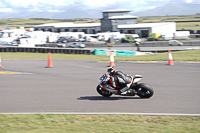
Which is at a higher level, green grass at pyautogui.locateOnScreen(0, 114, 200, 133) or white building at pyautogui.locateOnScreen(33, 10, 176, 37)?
white building at pyautogui.locateOnScreen(33, 10, 176, 37)

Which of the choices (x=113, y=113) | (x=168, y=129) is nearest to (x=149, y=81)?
(x=113, y=113)

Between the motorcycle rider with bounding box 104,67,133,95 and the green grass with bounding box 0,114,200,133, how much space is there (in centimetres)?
226

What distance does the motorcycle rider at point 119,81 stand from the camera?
10.0 meters

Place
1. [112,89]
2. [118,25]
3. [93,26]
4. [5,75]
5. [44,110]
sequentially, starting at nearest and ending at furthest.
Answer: [44,110], [112,89], [5,75], [118,25], [93,26]

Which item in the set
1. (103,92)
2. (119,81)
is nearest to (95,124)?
(119,81)

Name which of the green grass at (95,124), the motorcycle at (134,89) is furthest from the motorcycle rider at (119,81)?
the green grass at (95,124)

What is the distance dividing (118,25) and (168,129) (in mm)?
79606

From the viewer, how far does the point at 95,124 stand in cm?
710

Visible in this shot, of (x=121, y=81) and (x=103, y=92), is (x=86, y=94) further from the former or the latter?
(x=121, y=81)

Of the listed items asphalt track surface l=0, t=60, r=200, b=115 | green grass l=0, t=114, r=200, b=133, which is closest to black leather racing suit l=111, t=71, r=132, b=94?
asphalt track surface l=0, t=60, r=200, b=115

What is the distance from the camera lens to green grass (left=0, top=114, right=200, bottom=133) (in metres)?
6.58

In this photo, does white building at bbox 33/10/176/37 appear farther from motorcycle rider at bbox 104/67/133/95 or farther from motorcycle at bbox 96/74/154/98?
motorcycle rider at bbox 104/67/133/95

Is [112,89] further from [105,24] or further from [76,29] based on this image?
[76,29]

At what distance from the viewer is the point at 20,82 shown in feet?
45.2
